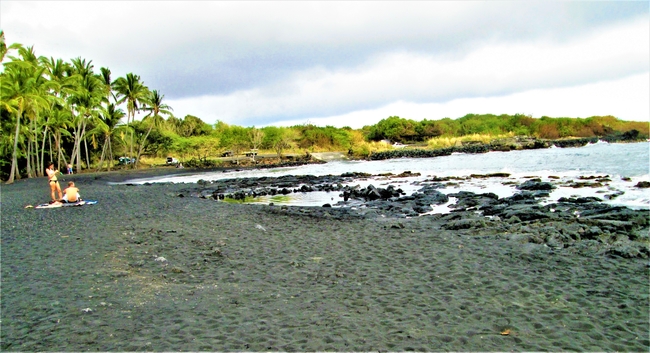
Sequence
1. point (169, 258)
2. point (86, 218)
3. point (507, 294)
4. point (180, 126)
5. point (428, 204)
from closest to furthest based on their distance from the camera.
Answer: point (507, 294) < point (169, 258) < point (86, 218) < point (428, 204) < point (180, 126)

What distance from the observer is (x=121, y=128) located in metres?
52.3

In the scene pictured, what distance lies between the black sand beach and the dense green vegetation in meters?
28.3

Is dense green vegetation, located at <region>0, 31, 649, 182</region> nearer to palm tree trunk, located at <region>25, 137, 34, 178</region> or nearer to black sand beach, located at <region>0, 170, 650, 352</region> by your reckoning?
palm tree trunk, located at <region>25, 137, 34, 178</region>

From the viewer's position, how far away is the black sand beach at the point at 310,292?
480 cm

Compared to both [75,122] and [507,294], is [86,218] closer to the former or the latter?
[507,294]

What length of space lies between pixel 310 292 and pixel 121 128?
53.1 metres

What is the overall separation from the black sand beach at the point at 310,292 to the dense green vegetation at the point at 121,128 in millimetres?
28308

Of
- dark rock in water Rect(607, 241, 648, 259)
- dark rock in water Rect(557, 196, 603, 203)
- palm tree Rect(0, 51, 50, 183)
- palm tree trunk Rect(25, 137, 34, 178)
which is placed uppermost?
palm tree Rect(0, 51, 50, 183)

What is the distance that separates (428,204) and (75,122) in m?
43.1

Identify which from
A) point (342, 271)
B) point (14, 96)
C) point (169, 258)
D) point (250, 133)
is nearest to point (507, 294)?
point (342, 271)

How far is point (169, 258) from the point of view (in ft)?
27.3

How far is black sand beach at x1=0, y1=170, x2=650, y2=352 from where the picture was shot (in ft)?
15.7

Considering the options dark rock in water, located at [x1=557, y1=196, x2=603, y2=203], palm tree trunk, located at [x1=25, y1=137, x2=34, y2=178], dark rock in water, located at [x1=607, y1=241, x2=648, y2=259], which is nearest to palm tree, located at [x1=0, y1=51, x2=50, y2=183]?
palm tree trunk, located at [x1=25, y1=137, x2=34, y2=178]

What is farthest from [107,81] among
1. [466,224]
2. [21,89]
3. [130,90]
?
[466,224]
